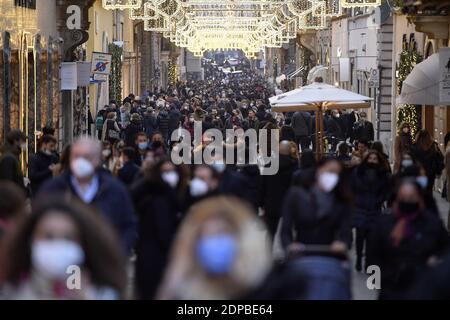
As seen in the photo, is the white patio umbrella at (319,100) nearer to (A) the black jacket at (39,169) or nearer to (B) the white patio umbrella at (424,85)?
(B) the white patio umbrella at (424,85)

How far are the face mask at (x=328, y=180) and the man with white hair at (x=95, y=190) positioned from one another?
1881mm

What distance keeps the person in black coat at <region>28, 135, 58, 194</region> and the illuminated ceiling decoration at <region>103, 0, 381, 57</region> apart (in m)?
14.8

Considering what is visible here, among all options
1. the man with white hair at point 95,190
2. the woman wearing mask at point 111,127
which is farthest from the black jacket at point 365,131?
the man with white hair at point 95,190

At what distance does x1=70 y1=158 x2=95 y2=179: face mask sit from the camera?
37.3 feet

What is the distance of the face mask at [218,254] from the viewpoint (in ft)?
21.9

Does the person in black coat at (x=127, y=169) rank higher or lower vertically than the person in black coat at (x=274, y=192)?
higher

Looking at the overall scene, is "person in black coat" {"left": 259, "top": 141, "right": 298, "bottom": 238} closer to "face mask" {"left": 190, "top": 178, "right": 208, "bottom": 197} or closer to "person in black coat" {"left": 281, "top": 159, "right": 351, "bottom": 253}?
"face mask" {"left": 190, "top": 178, "right": 208, "bottom": 197}

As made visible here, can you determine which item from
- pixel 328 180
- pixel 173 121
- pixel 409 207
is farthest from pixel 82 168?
pixel 173 121

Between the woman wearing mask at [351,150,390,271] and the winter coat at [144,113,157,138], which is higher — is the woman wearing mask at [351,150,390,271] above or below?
above

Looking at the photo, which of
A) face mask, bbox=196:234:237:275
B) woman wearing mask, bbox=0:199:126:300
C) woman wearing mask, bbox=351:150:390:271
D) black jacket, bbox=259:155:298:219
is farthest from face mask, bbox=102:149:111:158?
face mask, bbox=196:234:237:275

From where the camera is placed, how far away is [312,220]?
1184 centimetres

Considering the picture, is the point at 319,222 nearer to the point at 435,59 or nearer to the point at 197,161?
the point at 197,161
